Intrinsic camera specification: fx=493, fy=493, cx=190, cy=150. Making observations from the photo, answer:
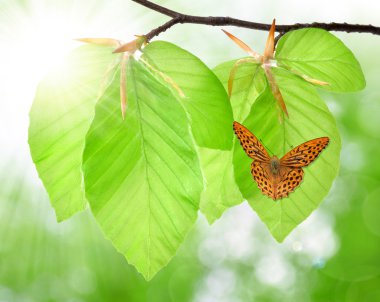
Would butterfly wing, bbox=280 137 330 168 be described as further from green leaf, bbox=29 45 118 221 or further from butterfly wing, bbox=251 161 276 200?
green leaf, bbox=29 45 118 221

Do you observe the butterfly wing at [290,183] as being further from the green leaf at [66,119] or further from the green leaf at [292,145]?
the green leaf at [66,119]

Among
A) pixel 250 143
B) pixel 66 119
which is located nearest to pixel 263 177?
pixel 250 143

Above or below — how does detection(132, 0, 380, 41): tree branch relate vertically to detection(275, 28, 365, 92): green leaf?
above

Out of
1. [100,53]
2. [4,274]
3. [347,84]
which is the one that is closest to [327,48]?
[347,84]

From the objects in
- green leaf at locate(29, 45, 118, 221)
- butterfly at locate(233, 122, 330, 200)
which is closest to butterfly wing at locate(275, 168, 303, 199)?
butterfly at locate(233, 122, 330, 200)

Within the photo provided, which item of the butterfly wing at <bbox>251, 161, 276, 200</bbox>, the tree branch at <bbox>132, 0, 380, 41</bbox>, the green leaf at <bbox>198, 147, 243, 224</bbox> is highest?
the tree branch at <bbox>132, 0, 380, 41</bbox>

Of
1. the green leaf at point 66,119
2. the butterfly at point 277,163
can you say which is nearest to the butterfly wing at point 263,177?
the butterfly at point 277,163
